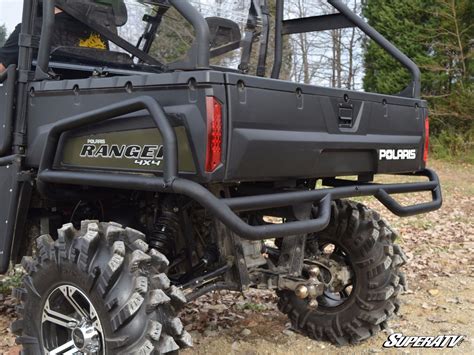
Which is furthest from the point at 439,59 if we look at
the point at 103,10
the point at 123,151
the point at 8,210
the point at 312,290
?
the point at 123,151

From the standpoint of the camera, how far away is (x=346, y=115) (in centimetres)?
324

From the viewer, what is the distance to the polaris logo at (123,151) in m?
2.77

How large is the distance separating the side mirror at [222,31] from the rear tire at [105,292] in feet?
4.98

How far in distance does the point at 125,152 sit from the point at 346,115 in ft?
3.86

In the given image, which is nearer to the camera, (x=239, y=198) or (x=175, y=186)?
(x=175, y=186)

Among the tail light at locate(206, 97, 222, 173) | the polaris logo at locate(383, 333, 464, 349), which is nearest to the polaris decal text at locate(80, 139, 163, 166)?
the tail light at locate(206, 97, 222, 173)

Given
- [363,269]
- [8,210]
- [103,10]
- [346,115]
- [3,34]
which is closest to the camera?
[346,115]

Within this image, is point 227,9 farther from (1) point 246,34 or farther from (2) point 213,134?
(2) point 213,134

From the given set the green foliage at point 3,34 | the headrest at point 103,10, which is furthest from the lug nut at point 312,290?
the green foliage at point 3,34

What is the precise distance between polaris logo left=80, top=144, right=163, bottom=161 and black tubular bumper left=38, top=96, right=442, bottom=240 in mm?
89

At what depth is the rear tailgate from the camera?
2.69 meters

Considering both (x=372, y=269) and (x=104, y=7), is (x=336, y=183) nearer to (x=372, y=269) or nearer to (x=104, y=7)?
(x=372, y=269)

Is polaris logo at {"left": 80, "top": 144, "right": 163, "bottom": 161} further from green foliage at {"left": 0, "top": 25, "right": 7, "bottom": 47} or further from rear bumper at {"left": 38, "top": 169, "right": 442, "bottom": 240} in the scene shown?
green foliage at {"left": 0, "top": 25, "right": 7, "bottom": 47}

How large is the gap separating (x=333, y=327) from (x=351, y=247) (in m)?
0.62
